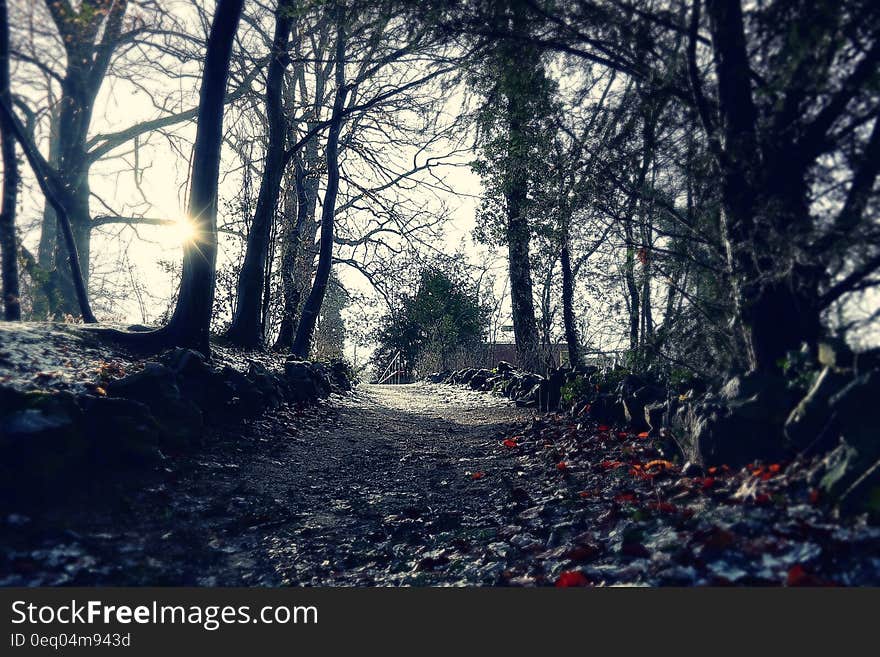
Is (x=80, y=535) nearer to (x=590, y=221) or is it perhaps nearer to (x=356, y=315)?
(x=590, y=221)

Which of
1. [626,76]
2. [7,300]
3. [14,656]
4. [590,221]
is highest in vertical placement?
[626,76]

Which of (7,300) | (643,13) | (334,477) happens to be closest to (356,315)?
(7,300)

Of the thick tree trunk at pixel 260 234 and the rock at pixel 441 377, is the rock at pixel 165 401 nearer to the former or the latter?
the thick tree trunk at pixel 260 234

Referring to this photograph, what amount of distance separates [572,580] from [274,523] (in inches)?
78.3

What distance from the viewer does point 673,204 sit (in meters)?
4.29

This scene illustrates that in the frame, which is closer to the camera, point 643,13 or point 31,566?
point 31,566

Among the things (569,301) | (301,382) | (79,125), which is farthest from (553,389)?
(79,125)

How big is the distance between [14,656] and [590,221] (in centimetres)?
497

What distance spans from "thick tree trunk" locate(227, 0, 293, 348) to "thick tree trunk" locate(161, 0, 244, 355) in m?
2.52

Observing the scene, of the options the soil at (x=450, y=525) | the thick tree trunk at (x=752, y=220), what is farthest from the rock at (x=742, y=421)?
the thick tree trunk at (x=752, y=220)

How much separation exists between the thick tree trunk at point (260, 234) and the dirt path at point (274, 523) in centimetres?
368

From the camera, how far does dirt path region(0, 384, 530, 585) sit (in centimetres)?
272

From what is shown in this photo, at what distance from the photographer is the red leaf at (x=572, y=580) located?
2.43m

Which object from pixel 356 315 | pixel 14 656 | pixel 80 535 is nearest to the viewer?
pixel 14 656
